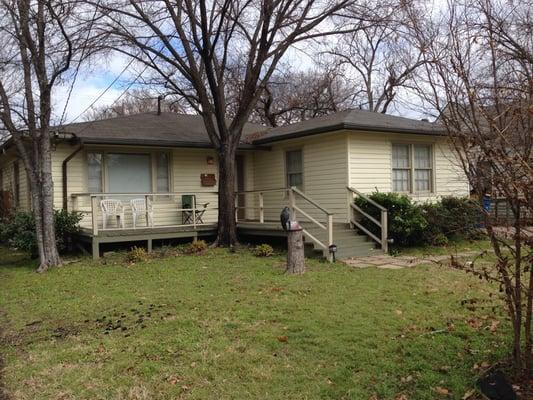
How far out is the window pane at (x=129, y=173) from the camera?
13.2 metres

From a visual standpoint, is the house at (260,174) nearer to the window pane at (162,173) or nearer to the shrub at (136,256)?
the window pane at (162,173)

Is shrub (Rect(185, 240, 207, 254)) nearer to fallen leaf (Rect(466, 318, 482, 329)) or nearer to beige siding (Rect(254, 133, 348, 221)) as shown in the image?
beige siding (Rect(254, 133, 348, 221))

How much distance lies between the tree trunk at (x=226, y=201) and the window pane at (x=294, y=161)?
8.04ft

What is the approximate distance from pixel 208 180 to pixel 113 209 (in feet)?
10.4

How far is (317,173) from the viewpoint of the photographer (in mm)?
13258

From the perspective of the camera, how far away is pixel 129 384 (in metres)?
4.11

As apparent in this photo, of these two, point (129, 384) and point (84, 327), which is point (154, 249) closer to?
point (84, 327)

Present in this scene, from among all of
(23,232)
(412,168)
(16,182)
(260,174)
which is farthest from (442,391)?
(16,182)

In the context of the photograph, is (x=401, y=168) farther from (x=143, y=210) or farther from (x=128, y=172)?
(x=128, y=172)

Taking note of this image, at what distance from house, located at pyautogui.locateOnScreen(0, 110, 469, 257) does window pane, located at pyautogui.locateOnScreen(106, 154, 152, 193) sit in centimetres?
3

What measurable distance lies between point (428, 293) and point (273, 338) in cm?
286

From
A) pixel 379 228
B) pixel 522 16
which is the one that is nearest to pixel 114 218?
pixel 379 228

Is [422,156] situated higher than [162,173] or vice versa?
[422,156]

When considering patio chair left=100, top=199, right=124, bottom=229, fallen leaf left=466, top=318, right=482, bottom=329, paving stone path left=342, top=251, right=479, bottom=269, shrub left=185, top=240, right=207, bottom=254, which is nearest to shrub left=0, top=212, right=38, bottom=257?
patio chair left=100, top=199, right=124, bottom=229
